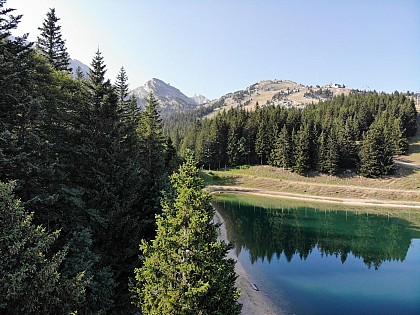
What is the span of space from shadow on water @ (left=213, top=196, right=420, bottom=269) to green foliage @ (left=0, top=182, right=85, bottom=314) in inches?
1025

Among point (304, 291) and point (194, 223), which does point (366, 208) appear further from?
point (194, 223)

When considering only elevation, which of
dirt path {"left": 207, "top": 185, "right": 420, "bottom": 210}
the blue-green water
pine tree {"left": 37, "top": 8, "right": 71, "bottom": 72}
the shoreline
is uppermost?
pine tree {"left": 37, "top": 8, "right": 71, "bottom": 72}

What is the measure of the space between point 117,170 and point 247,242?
1013 inches

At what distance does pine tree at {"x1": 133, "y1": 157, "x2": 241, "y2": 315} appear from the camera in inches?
440

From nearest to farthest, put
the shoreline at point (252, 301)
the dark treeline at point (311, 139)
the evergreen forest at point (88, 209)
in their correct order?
the evergreen forest at point (88, 209) < the shoreline at point (252, 301) < the dark treeline at point (311, 139)

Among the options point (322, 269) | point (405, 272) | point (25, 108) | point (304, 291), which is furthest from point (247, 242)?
point (25, 108)

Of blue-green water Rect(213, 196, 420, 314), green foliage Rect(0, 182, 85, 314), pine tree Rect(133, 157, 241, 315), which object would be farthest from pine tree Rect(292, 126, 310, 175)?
green foliage Rect(0, 182, 85, 314)

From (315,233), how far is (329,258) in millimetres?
10304

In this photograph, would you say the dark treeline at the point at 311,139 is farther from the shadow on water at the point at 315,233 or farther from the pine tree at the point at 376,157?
the shadow on water at the point at 315,233

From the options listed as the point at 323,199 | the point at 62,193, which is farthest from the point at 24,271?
the point at 323,199

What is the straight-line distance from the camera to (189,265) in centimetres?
1123

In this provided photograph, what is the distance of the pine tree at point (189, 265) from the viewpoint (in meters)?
11.2

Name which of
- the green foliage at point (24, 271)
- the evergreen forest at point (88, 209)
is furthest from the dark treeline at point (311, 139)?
the green foliage at point (24, 271)

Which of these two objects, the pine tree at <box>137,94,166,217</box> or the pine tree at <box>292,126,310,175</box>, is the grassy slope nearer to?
the pine tree at <box>292,126,310,175</box>
